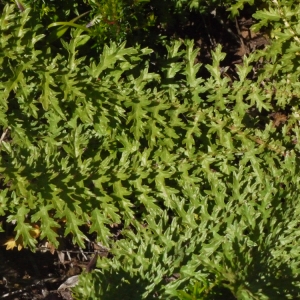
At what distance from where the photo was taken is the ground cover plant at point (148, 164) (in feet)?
8.87

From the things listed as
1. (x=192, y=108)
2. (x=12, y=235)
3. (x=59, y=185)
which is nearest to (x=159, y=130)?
(x=192, y=108)

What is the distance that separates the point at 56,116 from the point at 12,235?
1120mm

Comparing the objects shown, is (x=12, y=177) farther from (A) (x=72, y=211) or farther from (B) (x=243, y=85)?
(B) (x=243, y=85)

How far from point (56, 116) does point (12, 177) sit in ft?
1.68

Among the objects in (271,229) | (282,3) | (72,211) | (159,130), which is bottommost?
(271,229)

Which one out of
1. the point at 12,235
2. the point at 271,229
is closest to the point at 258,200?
the point at 271,229

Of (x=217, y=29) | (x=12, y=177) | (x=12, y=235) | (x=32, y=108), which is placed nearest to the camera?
(x=12, y=177)

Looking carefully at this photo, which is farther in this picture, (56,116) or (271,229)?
(56,116)

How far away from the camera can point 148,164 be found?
3.06 metres

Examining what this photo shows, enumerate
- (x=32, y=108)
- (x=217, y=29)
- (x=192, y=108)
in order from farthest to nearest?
1. (x=217, y=29)
2. (x=192, y=108)
3. (x=32, y=108)

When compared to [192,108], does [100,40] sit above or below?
above

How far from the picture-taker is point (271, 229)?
2.82 metres

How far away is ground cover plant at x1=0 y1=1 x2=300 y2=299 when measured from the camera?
8.87 ft

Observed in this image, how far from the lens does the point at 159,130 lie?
3.08 m
